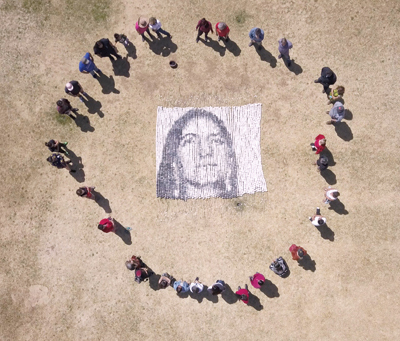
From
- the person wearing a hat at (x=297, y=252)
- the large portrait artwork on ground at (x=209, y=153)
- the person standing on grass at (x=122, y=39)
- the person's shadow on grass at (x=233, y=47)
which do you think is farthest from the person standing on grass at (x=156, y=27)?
the person wearing a hat at (x=297, y=252)

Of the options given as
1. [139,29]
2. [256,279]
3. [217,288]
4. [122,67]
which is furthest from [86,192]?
[256,279]

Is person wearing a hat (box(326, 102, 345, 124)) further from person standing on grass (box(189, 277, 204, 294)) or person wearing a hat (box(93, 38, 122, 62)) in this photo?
person wearing a hat (box(93, 38, 122, 62))

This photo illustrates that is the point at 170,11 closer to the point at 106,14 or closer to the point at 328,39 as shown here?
the point at 106,14

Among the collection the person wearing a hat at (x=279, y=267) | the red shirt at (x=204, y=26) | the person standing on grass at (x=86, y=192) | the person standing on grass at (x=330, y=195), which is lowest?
the person wearing a hat at (x=279, y=267)

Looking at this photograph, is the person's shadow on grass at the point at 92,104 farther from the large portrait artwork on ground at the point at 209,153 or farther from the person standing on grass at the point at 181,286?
the person standing on grass at the point at 181,286

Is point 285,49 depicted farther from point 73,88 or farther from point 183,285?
point 183,285
